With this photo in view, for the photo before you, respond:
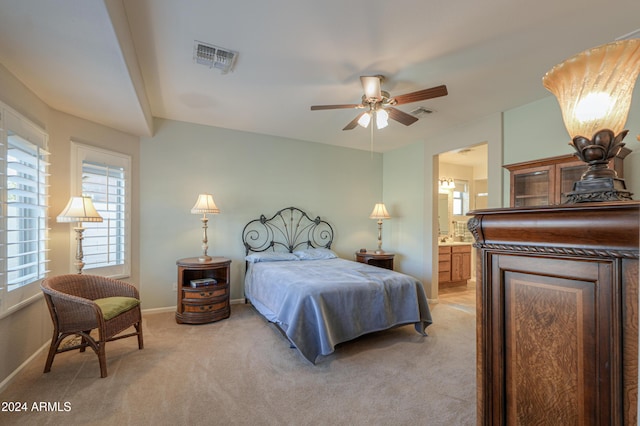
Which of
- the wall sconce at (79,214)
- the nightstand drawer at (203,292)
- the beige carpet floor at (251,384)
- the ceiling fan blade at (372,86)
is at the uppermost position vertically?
the ceiling fan blade at (372,86)

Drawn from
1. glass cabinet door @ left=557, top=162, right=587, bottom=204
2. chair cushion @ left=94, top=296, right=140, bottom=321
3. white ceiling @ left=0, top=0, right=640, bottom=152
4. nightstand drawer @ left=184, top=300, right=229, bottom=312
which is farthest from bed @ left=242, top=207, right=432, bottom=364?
white ceiling @ left=0, top=0, right=640, bottom=152

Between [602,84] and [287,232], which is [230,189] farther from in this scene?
[602,84]

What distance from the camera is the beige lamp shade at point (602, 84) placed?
784 mm

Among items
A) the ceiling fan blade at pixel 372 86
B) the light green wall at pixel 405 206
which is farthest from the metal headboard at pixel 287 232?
the ceiling fan blade at pixel 372 86

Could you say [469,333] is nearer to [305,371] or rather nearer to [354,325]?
[354,325]

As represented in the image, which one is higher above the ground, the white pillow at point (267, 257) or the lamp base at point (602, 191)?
the lamp base at point (602, 191)

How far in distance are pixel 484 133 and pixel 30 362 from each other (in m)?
5.55

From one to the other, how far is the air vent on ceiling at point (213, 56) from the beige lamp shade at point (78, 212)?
178cm

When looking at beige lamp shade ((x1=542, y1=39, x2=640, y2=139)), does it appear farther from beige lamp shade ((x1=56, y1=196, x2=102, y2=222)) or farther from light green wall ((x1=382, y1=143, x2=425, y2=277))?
light green wall ((x1=382, y1=143, x2=425, y2=277))

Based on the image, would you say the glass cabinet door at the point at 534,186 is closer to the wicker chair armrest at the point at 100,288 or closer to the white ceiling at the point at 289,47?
the white ceiling at the point at 289,47

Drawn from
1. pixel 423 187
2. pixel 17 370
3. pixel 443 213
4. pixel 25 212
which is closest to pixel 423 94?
pixel 423 187

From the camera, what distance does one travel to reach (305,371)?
8.11 ft

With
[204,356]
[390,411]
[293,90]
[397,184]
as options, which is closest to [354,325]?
[390,411]

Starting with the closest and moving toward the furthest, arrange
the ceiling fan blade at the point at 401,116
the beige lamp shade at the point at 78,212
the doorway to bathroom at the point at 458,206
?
the beige lamp shade at the point at 78,212 → the ceiling fan blade at the point at 401,116 → the doorway to bathroom at the point at 458,206
